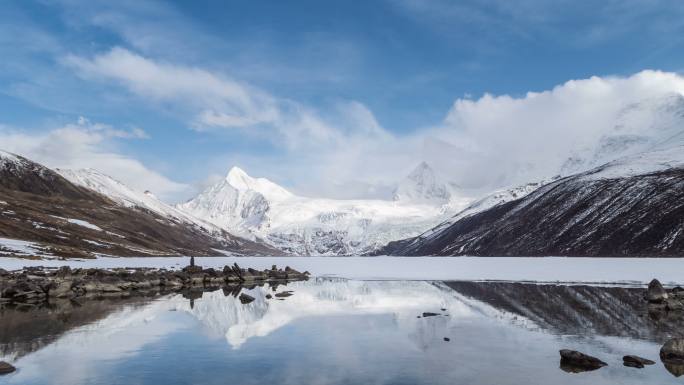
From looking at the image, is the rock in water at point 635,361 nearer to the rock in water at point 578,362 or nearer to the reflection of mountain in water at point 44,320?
the rock in water at point 578,362

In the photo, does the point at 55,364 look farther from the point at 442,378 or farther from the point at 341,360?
the point at 442,378

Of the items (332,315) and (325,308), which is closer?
(332,315)

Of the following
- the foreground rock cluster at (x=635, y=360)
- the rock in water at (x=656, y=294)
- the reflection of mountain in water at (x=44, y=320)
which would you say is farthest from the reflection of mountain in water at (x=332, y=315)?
the foreground rock cluster at (x=635, y=360)

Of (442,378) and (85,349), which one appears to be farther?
(85,349)

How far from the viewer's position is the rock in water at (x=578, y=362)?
20.4 meters

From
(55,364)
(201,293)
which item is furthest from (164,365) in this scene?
(201,293)

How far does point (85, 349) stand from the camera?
23.8 meters

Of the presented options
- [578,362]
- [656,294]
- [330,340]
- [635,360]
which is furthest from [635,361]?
[656,294]

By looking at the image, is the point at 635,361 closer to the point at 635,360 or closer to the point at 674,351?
the point at 635,360

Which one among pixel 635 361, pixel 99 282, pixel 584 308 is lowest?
pixel 635 361

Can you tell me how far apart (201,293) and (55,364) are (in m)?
33.9

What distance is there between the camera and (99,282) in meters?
55.2

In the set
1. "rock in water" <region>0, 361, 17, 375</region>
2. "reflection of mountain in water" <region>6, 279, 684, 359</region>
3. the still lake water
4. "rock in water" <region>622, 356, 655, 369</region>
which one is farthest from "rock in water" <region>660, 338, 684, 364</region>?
"rock in water" <region>0, 361, 17, 375</region>

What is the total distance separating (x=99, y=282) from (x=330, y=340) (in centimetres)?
3729
